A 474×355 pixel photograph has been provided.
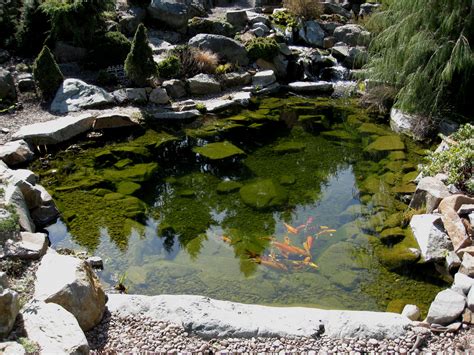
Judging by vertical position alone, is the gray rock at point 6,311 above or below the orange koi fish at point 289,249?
above

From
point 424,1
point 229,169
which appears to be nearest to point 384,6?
point 424,1

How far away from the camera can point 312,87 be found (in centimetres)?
1466

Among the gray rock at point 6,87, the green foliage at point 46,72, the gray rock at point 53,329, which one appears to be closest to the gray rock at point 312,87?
the green foliage at point 46,72

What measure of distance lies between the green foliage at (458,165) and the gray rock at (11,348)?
6.36 meters

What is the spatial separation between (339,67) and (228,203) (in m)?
9.44

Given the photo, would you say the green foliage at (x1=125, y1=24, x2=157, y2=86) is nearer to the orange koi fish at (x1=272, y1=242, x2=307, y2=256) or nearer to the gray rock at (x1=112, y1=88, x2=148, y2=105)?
the gray rock at (x1=112, y1=88, x2=148, y2=105)

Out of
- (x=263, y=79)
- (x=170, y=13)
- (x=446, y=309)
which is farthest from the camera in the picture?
(x=170, y=13)

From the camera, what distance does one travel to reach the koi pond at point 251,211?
20.5ft

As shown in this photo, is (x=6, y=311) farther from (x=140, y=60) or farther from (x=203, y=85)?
(x=203, y=85)

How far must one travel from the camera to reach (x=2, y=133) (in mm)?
10008

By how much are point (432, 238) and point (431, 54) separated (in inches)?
197

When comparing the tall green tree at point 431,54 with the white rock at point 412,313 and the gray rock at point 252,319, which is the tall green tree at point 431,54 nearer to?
the white rock at point 412,313

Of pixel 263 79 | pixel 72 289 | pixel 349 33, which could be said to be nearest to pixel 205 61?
pixel 263 79

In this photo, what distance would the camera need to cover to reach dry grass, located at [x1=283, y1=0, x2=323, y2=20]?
1731 cm
